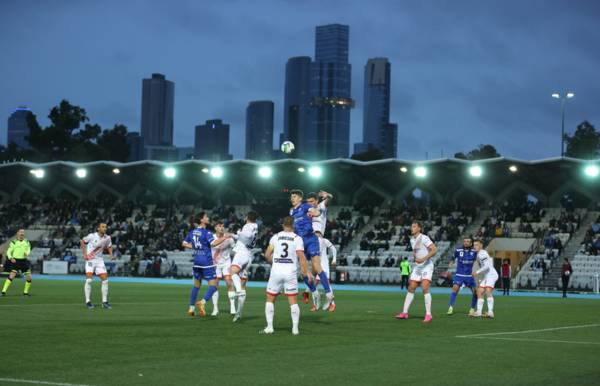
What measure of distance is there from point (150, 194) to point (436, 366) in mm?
70157

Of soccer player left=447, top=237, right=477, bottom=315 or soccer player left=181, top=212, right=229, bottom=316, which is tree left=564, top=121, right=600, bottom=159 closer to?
soccer player left=447, top=237, right=477, bottom=315

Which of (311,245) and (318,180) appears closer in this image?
(311,245)

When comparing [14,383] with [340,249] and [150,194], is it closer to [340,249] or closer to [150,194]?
[340,249]

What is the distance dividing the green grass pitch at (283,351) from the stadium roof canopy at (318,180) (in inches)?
1523

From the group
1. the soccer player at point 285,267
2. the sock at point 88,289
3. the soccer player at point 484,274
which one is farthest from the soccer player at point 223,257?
the soccer player at point 484,274

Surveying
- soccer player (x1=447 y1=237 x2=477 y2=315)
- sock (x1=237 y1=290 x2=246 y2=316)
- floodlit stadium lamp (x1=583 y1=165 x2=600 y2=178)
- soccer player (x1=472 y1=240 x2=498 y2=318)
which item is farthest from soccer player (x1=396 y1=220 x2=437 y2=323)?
floodlit stadium lamp (x1=583 y1=165 x2=600 y2=178)

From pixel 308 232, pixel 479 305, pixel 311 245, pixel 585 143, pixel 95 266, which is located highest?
pixel 585 143

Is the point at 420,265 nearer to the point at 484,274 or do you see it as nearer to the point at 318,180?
the point at 484,274

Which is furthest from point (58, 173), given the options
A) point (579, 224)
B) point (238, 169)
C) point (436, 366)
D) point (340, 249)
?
point (436, 366)

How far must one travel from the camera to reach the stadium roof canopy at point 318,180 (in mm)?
62938

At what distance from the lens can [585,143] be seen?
10381 cm

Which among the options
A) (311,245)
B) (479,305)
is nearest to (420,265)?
(311,245)

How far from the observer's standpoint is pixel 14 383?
409 inches

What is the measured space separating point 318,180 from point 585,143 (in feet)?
148
